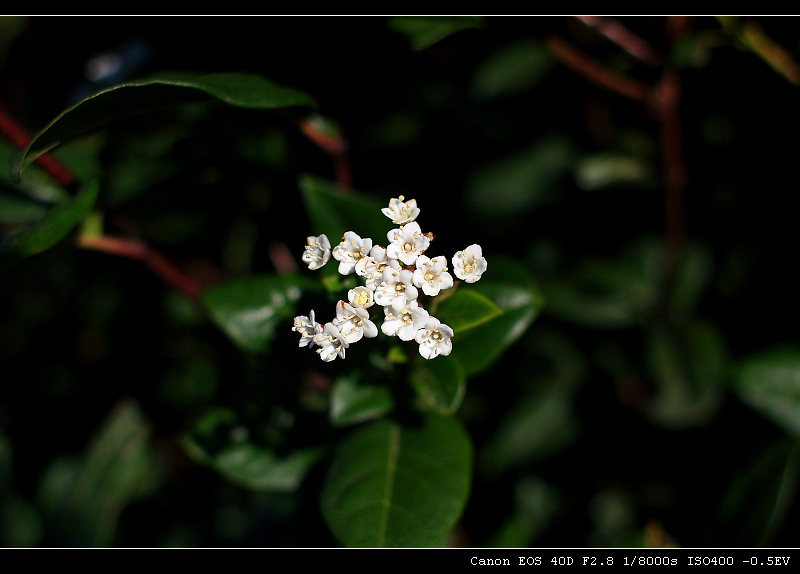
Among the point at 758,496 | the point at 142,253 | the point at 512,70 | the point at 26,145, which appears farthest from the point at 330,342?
the point at 512,70

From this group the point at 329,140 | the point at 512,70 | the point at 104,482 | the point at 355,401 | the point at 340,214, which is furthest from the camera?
the point at 104,482

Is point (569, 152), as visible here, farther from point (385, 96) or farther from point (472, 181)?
point (385, 96)

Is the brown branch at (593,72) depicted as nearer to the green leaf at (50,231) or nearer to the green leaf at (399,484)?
the green leaf at (399,484)

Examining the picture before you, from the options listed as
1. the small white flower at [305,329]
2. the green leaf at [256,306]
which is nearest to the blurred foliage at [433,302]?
the green leaf at [256,306]

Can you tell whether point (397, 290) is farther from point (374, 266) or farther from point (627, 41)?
point (627, 41)

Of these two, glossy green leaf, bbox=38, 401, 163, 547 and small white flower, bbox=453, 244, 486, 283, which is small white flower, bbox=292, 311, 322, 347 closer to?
small white flower, bbox=453, 244, 486, 283
